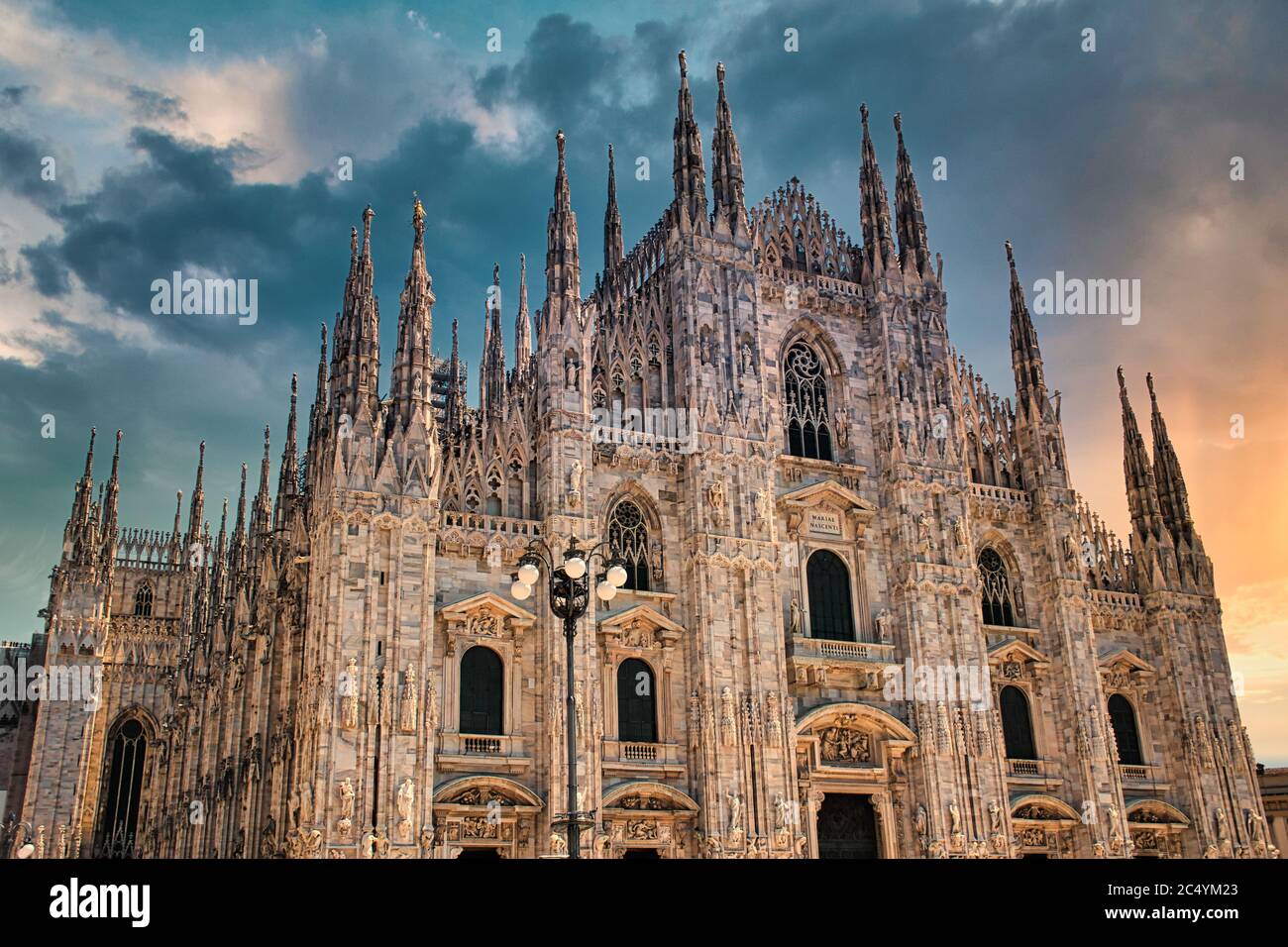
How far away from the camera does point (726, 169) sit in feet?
133

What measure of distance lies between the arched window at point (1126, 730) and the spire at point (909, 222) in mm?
16405

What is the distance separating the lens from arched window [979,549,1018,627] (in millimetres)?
40375

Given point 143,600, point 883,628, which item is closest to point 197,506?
point 143,600

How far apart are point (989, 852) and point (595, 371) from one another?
61.6 feet

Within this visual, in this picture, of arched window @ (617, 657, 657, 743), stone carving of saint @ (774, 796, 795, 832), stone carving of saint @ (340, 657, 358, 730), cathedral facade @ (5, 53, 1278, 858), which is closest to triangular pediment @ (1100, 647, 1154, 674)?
cathedral facade @ (5, 53, 1278, 858)

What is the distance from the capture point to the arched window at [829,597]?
37375 mm

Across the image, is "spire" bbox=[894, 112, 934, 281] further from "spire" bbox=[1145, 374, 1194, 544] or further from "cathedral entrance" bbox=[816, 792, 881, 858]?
"cathedral entrance" bbox=[816, 792, 881, 858]

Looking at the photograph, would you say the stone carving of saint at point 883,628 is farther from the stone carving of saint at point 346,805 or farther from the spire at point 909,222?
the stone carving of saint at point 346,805

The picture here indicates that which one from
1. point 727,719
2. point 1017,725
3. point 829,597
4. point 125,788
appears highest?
point 829,597

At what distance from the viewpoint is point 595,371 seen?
121ft

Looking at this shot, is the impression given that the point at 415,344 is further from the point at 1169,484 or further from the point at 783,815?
the point at 1169,484

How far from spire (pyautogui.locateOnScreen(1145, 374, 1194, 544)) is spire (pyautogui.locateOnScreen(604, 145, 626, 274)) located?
70.8 ft

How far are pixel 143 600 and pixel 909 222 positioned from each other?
48.7 meters
